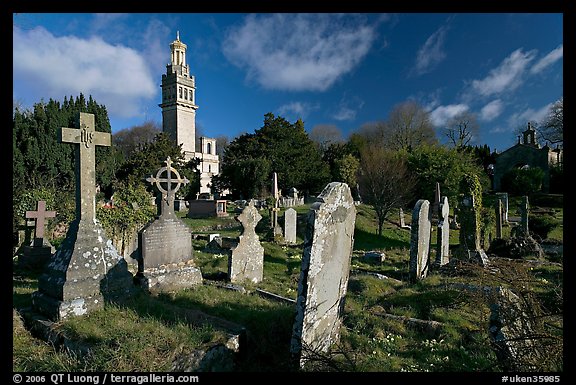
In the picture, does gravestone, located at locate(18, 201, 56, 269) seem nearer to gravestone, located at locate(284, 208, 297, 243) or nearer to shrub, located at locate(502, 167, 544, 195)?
gravestone, located at locate(284, 208, 297, 243)

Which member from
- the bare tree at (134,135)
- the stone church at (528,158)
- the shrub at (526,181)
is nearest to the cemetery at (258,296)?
the shrub at (526,181)

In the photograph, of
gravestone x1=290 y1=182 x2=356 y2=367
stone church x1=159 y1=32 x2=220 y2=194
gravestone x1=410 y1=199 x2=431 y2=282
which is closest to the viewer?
gravestone x1=290 y1=182 x2=356 y2=367

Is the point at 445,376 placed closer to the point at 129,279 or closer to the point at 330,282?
the point at 330,282

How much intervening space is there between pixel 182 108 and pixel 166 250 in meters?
54.8

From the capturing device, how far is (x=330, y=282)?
4406 mm

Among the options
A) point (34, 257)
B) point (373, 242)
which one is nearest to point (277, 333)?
point (34, 257)

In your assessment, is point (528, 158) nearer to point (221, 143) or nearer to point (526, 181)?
point (526, 181)

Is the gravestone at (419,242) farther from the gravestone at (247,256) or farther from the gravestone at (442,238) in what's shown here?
the gravestone at (247,256)

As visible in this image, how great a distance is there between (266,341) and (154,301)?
7.60 feet

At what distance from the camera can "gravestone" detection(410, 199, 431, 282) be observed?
901 centimetres

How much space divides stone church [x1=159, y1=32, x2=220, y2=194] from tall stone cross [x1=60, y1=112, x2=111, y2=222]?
49.3m

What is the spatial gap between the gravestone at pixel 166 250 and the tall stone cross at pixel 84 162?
1279 millimetres

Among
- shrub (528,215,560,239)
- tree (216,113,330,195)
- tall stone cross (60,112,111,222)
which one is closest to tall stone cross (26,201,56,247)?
tall stone cross (60,112,111,222)
